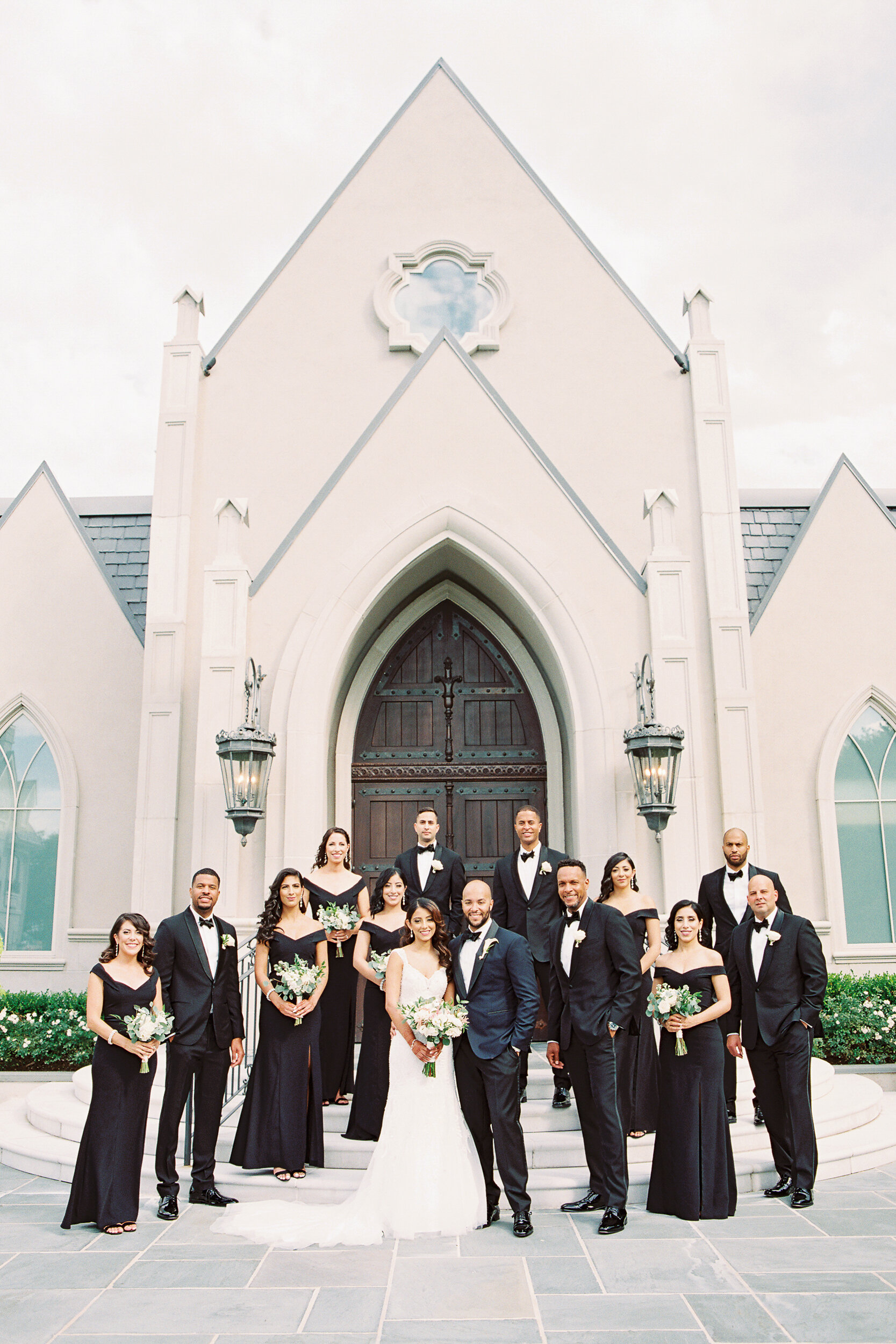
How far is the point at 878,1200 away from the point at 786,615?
6.46 metres

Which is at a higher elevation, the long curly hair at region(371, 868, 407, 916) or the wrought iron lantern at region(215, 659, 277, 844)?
the wrought iron lantern at region(215, 659, 277, 844)

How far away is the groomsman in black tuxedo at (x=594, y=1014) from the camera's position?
562 cm

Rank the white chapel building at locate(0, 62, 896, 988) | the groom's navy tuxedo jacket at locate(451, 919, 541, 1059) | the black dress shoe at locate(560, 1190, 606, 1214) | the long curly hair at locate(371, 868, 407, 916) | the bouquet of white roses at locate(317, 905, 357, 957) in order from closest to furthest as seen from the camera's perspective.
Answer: the groom's navy tuxedo jacket at locate(451, 919, 541, 1059)
the black dress shoe at locate(560, 1190, 606, 1214)
the bouquet of white roses at locate(317, 905, 357, 957)
the long curly hair at locate(371, 868, 407, 916)
the white chapel building at locate(0, 62, 896, 988)

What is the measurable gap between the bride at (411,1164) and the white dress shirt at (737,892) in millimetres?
2430

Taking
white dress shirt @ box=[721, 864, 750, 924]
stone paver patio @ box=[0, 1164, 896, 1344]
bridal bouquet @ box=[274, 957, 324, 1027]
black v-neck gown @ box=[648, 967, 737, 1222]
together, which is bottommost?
stone paver patio @ box=[0, 1164, 896, 1344]

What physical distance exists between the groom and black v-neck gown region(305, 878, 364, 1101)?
151 centimetres

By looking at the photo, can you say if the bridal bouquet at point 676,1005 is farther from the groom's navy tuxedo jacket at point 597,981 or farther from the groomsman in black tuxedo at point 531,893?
the groomsman in black tuxedo at point 531,893

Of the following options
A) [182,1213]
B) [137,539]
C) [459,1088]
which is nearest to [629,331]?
[137,539]

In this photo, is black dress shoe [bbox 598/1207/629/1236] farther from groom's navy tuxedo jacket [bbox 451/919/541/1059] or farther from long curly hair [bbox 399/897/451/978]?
long curly hair [bbox 399/897/451/978]

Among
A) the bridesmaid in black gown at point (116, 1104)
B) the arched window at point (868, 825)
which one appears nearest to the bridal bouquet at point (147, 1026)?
the bridesmaid in black gown at point (116, 1104)

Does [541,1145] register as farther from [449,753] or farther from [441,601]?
[441,601]

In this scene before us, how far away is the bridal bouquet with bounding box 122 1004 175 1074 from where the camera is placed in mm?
5531

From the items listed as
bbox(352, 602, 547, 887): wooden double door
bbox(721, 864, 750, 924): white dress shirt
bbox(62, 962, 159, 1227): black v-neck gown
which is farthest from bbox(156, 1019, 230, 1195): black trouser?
bbox(352, 602, 547, 887): wooden double door

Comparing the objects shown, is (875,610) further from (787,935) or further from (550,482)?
(787,935)
